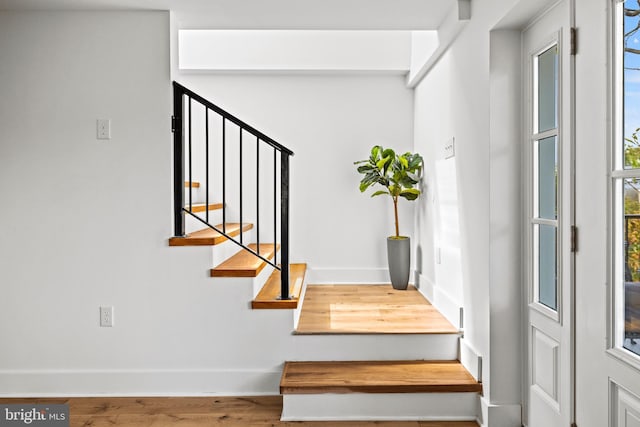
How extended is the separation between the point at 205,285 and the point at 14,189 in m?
1.32

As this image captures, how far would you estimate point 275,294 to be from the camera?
320 centimetres

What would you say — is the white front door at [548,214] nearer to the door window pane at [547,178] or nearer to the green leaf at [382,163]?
the door window pane at [547,178]

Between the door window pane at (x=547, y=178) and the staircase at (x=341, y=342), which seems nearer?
the door window pane at (x=547, y=178)

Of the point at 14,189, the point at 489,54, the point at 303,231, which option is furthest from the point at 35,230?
the point at 489,54

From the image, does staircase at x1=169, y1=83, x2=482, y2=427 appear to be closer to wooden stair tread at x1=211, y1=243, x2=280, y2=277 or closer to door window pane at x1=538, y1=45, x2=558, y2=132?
wooden stair tread at x1=211, y1=243, x2=280, y2=277

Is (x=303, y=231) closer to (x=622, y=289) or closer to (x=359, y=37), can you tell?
(x=359, y=37)

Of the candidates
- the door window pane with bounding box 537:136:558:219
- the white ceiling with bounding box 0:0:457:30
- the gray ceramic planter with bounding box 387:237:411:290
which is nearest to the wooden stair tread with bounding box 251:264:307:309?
the gray ceramic planter with bounding box 387:237:411:290

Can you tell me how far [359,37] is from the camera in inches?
178

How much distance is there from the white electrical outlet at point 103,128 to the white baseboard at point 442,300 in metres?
2.43

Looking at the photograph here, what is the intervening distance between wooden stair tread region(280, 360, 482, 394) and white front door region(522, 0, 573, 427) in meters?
0.43

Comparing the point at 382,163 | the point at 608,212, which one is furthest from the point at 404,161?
the point at 608,212

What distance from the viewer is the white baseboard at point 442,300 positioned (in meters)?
3.10

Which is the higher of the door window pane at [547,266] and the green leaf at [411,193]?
the green leaf at [411,193]

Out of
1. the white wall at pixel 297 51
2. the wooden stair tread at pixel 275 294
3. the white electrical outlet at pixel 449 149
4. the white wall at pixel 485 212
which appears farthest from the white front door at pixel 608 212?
the white wall at pixel 297 51
